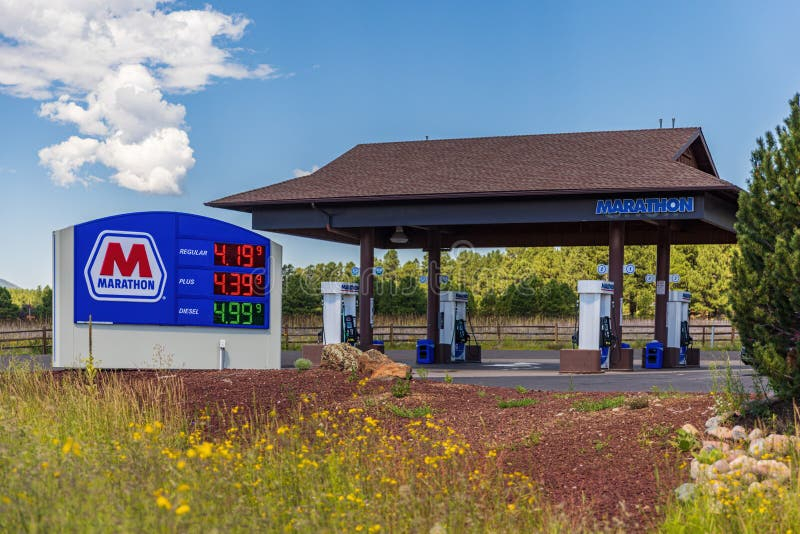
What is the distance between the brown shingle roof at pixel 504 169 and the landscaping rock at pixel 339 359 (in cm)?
960

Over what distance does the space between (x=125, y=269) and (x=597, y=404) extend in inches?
409

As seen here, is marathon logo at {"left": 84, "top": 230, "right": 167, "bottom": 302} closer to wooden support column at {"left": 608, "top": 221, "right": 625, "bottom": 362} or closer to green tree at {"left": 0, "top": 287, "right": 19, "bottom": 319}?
wooden support column at {"left": 608, "top": 221, "right": 625, "bottom": 362}

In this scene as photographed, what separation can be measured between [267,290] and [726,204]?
46.7ft

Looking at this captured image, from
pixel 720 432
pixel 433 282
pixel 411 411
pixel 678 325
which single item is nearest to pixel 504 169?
pixel 433 282

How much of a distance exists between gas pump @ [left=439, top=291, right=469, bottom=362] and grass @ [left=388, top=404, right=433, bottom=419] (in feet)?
58.4

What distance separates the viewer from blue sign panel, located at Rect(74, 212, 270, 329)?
18.9m

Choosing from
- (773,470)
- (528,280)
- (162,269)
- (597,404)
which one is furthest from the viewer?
(528,280)

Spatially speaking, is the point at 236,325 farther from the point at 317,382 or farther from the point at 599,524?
the point at 599,524

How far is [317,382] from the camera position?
1559cm

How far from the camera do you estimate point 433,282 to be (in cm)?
3186

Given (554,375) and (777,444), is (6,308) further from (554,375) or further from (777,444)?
(777,444)

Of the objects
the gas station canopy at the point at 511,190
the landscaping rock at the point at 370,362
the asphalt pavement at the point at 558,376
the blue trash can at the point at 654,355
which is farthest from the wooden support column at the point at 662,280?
the landscaping rock at the point at 370,362

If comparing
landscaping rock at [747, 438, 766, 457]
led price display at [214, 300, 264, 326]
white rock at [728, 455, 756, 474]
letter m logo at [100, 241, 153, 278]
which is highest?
letter m logo at [100, 241, 153, 278]

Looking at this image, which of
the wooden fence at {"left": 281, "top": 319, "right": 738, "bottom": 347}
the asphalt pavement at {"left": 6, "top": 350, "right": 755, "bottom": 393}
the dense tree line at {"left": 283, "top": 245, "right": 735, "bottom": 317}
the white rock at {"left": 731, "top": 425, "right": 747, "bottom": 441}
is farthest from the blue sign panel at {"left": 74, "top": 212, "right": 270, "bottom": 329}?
the dense tree line at {"left": 283, "top": 245, "right": 735, "bottom": 317}
